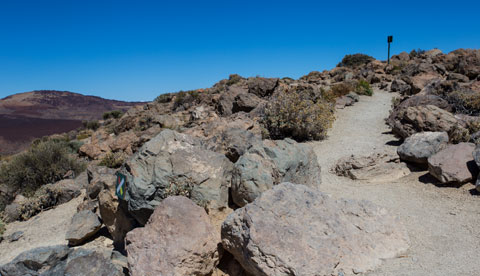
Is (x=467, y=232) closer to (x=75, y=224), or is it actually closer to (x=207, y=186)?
(x=207, y=186)

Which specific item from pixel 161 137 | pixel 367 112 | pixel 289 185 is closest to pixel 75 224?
pixel 161 137

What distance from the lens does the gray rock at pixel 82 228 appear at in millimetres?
5977

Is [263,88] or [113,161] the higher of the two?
[263,88]

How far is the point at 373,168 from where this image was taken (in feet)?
23.9

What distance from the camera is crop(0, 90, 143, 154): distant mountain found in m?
26.6

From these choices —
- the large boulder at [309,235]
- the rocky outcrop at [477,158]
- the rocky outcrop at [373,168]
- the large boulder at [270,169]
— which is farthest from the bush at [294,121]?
the large boulder at [309,235]

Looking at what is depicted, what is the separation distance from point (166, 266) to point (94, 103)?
189 feet

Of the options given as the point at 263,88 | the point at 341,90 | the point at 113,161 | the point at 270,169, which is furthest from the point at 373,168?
the point at 341,90

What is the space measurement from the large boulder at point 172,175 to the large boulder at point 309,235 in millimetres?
1155

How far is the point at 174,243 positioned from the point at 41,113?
5021cm

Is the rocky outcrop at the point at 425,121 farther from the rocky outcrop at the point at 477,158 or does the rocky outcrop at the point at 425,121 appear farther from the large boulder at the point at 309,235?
the large boulder at the point at 309,235

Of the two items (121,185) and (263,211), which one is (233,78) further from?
(263,211)

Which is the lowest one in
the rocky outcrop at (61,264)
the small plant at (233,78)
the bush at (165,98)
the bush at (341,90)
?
the rocky outcrop at (61,264)

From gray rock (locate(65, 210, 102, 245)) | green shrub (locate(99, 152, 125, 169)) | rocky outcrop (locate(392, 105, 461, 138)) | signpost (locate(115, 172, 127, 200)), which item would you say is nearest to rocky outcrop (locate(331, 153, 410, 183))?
rocky outcrop (locate(392, 105, 461, 138))
